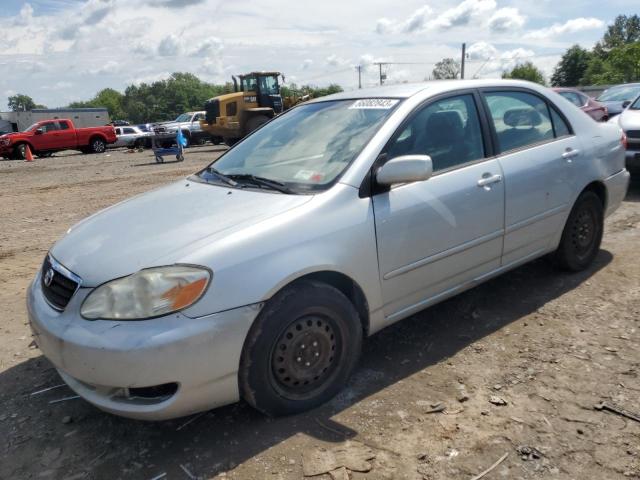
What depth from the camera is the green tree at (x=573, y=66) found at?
73250 mm

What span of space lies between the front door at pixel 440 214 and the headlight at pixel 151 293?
3.44 feet

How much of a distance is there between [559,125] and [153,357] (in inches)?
139

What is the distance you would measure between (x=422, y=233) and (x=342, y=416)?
1.11 metres

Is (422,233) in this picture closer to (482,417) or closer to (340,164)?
(340,164)

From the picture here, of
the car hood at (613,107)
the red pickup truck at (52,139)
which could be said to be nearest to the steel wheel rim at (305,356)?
the car hood at (613,107)

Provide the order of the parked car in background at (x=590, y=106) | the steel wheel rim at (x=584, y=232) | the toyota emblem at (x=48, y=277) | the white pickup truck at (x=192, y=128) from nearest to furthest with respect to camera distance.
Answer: the toyota emblem at (x=48, y=277), the steel wheel rim at (x=584, y=232), the parked car in background at (x=590, y=106), the white pickup truck at (x=192, y=128)

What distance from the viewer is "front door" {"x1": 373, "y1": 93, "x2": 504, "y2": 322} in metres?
2.92

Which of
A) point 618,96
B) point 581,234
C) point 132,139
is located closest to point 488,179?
point 581,234

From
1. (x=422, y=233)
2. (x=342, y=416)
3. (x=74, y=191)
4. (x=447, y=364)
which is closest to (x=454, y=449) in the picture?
(x=342, y=416)

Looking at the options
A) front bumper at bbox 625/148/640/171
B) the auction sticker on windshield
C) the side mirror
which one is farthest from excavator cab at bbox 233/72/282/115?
the side mirror

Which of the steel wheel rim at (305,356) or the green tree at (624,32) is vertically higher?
the green tree at (624,32)

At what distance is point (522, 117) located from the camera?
3895mm

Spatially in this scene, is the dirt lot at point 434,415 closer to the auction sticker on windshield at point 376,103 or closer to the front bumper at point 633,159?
the auction sticker on windshield at point 376,103

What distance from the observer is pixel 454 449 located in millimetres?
2408
